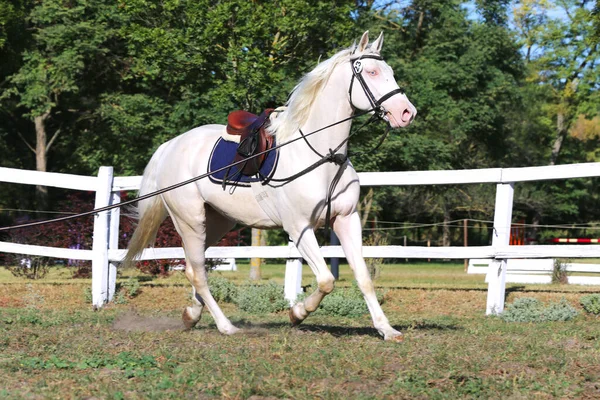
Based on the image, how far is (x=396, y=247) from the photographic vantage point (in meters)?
10.7

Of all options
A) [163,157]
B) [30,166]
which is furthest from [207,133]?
[30,166]

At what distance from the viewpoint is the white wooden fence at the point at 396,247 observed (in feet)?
31.9

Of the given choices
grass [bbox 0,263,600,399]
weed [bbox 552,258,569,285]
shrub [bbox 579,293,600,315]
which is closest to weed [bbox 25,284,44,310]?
grass [bbox 0,263,600,399]

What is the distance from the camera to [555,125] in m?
42.6

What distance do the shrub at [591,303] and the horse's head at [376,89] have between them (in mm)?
4399

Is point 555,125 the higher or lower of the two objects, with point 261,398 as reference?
higher

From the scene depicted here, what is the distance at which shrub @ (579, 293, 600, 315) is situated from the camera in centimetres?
980

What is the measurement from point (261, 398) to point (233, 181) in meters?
3.29

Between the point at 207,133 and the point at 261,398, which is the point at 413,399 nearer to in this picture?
the point at 261,398

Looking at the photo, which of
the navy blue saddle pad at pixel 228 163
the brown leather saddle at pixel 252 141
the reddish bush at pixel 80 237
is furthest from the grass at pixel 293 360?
the reddish bush at pixel 80 237

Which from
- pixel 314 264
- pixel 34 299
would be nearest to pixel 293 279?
pixel 34 299

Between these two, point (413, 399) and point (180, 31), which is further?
point (180, 31)

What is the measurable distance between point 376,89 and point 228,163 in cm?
178

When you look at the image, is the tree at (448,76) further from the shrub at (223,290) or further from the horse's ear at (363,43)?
the horse's ear at (363,43)
